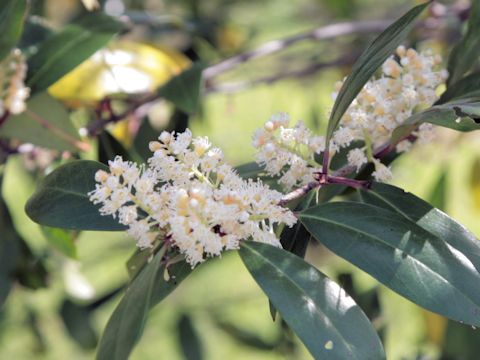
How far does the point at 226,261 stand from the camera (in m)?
2.73

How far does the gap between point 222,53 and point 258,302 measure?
3.92 ft

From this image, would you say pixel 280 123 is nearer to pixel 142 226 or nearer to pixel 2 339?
pixel 142 226

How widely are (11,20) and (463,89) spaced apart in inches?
23.9

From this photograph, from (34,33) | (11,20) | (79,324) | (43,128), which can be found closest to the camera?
(11,20)

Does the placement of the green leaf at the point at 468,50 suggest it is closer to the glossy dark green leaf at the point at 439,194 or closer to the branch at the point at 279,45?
the glossy dark green leaf at the point at 439,194

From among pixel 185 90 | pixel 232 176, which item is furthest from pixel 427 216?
pixel 185 90

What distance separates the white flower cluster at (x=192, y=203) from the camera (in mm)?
678

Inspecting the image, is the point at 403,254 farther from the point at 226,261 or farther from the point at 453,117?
the point at 226,261

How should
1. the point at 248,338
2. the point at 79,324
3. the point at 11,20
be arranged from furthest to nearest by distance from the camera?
the point at 79,324 → the point at 248,338 → the point at 11,20

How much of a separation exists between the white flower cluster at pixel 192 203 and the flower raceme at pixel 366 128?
0.20 ft

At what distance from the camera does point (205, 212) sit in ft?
2.21

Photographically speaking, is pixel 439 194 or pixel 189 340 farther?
pixel 189 340

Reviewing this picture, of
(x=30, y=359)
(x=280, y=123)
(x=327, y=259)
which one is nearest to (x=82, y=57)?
(x=280, y=123)

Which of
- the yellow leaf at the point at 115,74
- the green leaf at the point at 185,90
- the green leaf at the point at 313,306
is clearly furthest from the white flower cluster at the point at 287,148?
the yellow leaf at the point at 115,74
